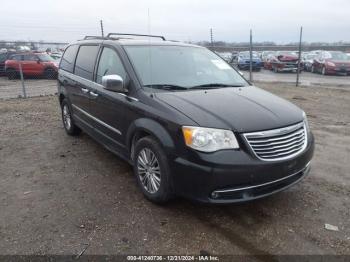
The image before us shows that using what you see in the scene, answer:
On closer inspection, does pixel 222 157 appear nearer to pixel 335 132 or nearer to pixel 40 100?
pixel 335 132

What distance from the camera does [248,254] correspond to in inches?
117

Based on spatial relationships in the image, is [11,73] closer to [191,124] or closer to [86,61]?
[86,61]

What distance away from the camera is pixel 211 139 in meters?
3.17

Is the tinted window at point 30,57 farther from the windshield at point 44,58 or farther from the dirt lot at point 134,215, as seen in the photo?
the dirt lot at point 134,215

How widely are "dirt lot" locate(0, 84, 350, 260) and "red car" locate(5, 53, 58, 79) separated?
14751mm

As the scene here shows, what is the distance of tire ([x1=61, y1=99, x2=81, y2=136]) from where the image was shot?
6308 millimetres

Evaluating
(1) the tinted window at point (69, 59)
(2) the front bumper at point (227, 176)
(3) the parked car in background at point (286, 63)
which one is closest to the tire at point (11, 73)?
(1) the tinted window at point (69, 59)

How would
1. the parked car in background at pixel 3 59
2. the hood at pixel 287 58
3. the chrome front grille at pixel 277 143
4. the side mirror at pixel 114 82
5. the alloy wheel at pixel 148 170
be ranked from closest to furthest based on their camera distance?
the chrome front grille at pixel 277 143 → the alloy wheel at pixel 148 170 → the side mirror at pixel 114 82 → the parked car in background at pixel 3 59 → the hood at pixel 287 58

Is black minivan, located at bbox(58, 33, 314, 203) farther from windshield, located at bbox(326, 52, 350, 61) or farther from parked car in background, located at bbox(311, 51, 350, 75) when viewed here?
windshield, located at bbox(326, 52, 350, 61)

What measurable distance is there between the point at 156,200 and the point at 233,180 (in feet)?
3.20

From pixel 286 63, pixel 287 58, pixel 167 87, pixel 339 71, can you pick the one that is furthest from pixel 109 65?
pixel 287 58

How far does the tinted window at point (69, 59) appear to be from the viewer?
5941 mm

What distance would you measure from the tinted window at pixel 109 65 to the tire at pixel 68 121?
1.69 meters

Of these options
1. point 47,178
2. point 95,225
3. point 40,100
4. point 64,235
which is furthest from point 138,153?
point 40,100
